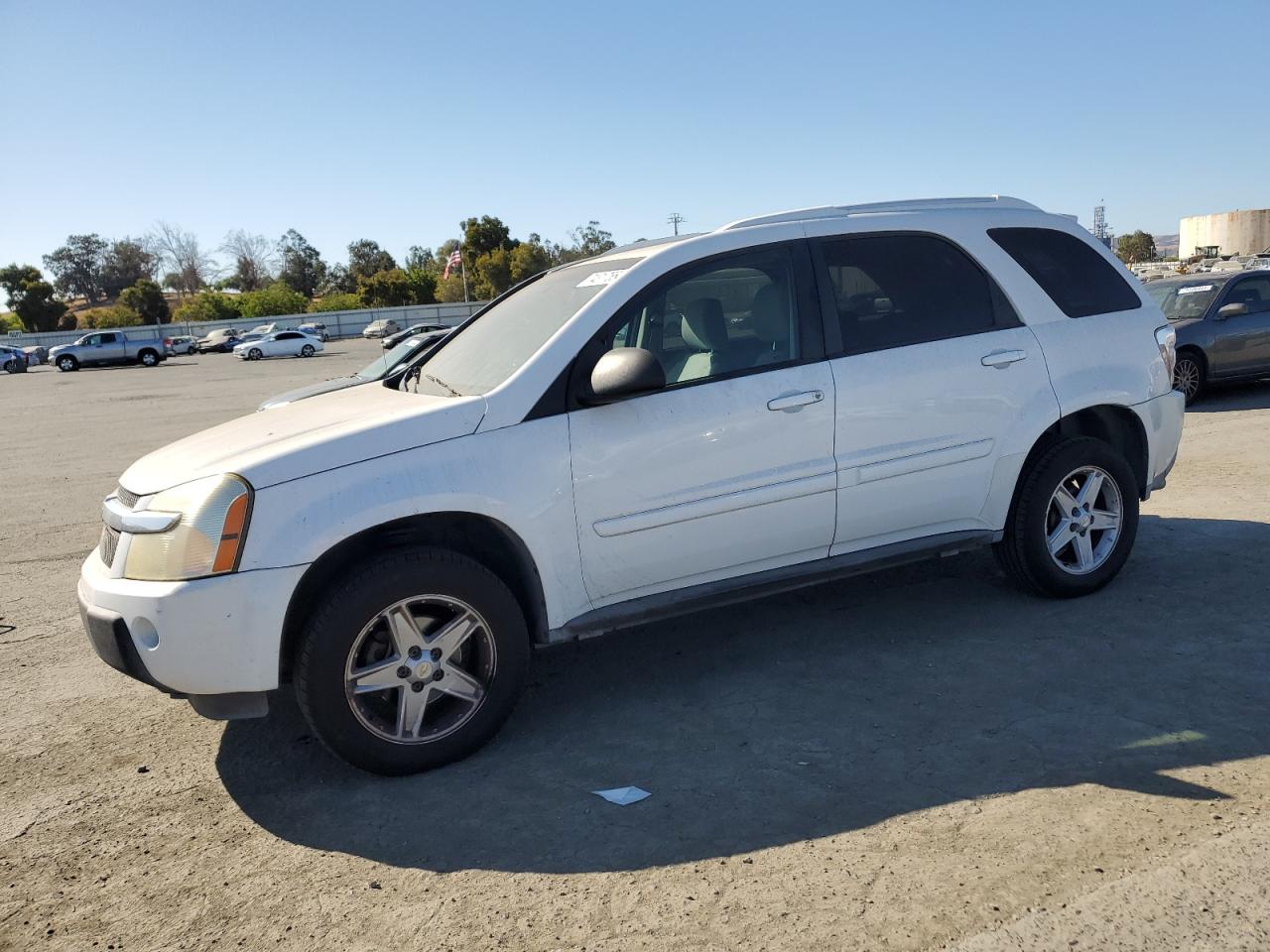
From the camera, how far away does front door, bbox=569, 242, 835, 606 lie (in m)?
3.95

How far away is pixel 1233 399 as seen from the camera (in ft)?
40.5

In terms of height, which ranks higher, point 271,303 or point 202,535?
point 271,303

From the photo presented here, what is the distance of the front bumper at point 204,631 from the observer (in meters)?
3.42

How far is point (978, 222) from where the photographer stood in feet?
16.2

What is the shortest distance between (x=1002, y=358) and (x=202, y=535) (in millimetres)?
3486

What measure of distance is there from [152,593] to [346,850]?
43.1 inches

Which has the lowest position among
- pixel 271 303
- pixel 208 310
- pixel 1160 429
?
pixel 1160 429

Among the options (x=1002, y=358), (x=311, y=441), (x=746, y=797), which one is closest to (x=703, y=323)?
(x=1002, y=358)

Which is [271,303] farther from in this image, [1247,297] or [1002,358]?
[1002,358]

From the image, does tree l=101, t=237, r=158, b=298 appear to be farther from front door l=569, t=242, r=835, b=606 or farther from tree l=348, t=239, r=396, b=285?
front door l=569, t=242, r=835, b=606

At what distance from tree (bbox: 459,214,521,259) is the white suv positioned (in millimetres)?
99715

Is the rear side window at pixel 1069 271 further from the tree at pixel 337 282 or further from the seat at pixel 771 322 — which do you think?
the tree at pixel 337 282

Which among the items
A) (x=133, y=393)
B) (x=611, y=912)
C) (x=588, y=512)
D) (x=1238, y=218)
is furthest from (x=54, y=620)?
(x=1238, y=218)

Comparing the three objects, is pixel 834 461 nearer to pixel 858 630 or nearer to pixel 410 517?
pixel 858 630
